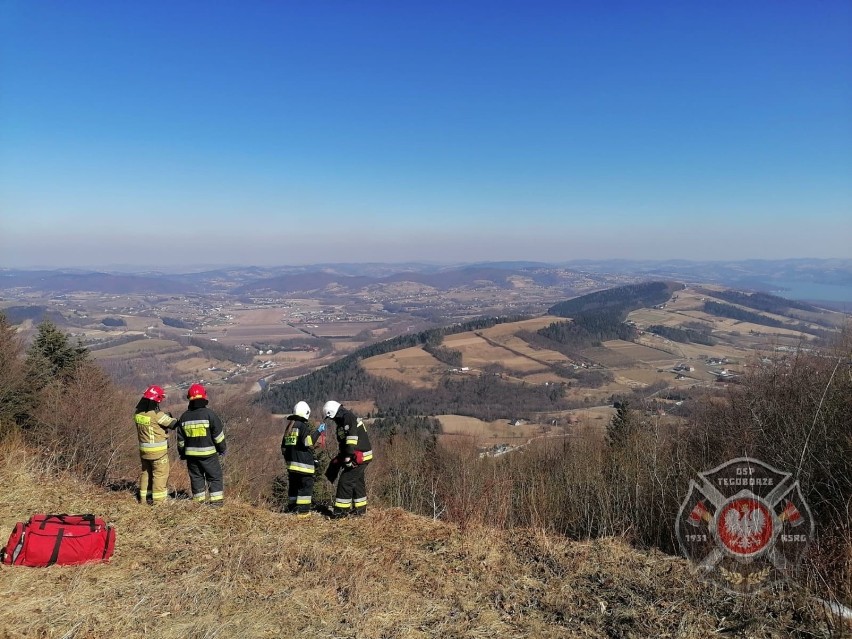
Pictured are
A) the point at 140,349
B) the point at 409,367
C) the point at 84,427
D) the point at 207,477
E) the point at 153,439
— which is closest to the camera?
the point at 153,439

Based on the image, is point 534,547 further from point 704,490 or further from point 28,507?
point 28,507

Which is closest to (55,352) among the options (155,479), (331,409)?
(155,479)

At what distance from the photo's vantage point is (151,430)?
7492 millimetres

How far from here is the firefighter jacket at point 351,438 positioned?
24.5 ft

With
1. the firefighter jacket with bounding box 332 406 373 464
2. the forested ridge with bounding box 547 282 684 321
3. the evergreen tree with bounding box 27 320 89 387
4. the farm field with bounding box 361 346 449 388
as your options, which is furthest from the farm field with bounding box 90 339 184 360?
the forested ridge with bounding box 547 282 684 321

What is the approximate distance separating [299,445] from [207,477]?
1894 millimetres

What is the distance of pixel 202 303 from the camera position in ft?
512

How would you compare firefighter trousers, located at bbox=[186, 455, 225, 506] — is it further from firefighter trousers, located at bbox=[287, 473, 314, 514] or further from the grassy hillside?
firefighter trousers, located at bbox=[287, 473, 314, 514]

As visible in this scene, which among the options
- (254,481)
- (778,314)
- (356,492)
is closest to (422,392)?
(254,481)

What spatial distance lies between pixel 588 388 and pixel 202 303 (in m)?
145

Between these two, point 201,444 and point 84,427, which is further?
point 84,427

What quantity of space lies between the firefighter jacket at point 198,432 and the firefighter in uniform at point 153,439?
261 mm

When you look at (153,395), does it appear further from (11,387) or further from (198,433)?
(11,387)

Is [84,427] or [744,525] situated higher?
[744,525]
